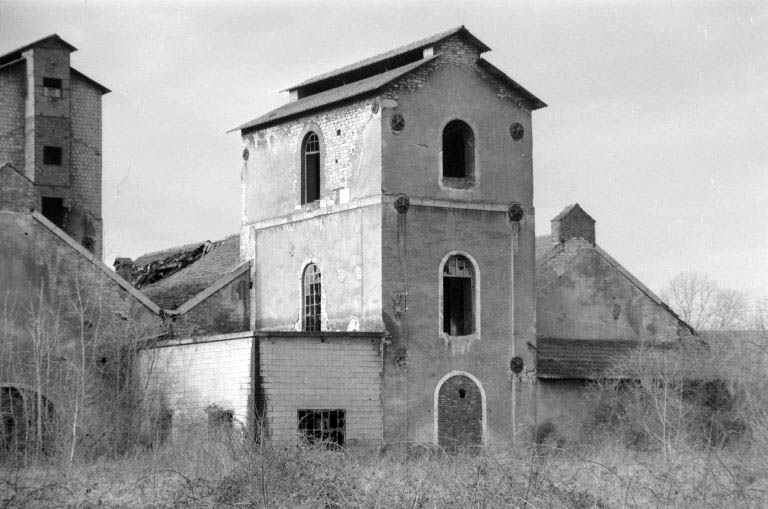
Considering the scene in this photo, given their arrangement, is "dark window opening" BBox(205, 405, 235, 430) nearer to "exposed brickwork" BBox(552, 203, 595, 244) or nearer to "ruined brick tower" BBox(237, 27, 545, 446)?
"ruined brick tower" BBox(237, 27, 545, 446)

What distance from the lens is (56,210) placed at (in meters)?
34.2

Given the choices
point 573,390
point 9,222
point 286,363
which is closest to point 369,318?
point 286,363

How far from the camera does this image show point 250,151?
32156mm

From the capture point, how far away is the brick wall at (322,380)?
84.3 ft

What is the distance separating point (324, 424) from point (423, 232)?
4.83m

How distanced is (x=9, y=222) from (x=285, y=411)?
25.2 feet

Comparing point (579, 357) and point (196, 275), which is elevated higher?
point (196, 275)

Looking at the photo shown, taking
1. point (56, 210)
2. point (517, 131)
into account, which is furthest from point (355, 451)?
point (56, 210)

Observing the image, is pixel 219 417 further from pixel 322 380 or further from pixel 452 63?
pixel 452 63

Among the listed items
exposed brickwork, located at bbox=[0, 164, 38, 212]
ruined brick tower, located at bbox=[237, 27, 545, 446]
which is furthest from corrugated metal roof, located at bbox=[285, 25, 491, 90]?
exposed brickwork, located at bbox=[0, 164, 38, 212]

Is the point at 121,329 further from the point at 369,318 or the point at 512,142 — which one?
the point at 512,142

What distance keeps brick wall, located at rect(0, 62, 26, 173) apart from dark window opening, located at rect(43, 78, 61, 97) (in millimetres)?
541

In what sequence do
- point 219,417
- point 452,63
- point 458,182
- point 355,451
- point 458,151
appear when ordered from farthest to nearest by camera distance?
point 458,151 < point 452,63 < point 458,182 < point 219,417 < point 355,451

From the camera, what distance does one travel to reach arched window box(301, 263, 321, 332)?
29.3 meters
